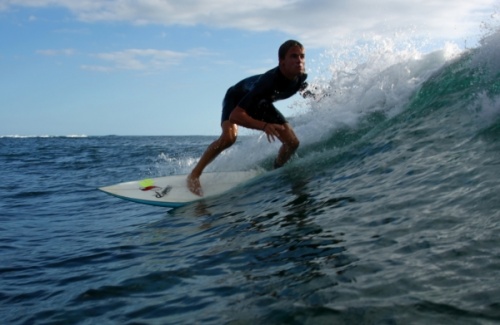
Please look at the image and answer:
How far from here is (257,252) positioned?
3.59 meters

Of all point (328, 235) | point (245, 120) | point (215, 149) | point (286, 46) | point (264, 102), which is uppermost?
point (286, 46)

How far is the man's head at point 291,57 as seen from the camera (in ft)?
20.6

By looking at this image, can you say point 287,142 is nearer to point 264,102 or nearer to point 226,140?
point 264,102

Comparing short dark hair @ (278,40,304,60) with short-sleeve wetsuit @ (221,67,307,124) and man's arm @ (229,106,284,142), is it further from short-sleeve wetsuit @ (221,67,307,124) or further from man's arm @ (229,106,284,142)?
man's arm @ (229,106,284,142)

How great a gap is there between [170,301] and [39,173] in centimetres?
1359

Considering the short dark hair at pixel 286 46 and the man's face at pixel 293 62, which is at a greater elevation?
the short dark hair at pixel 286 46

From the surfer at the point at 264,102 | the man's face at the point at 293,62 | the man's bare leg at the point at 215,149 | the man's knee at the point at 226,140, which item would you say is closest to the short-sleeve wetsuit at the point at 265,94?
the surfer at the point at 264,102

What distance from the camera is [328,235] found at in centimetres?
360

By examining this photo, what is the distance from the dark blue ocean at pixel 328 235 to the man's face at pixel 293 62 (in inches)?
53.5

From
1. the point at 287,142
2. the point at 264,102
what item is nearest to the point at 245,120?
the point at 264,102

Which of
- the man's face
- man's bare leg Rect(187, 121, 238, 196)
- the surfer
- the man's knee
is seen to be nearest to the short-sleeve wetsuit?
the surfer

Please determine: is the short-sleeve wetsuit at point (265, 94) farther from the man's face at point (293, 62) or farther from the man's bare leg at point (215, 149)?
the man's bare leg at point (215, 149)

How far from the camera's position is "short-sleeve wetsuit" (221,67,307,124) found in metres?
A: 6.48

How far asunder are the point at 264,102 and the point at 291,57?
0.72m
